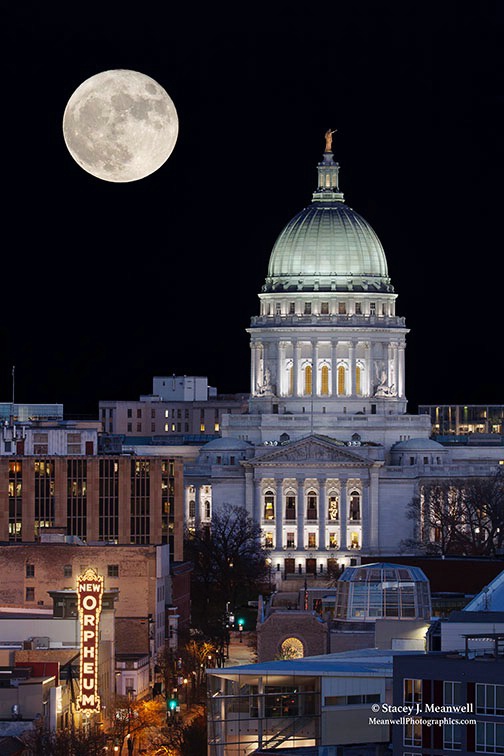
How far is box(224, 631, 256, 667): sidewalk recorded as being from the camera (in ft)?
560

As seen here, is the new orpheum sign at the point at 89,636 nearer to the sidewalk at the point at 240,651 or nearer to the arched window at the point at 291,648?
the arched window at the point at 291,648

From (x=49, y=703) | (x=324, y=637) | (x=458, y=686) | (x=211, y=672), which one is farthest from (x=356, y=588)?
(x=458, y=686)

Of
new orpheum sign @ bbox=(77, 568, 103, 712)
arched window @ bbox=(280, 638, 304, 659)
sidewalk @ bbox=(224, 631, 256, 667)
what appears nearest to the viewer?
new orpheum sign @ bbox=(77, 568, 103, 712)

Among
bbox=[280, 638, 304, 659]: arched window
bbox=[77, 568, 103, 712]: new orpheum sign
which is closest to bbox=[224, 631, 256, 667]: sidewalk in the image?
bbox=[280, 638, 304, 659]: arched window

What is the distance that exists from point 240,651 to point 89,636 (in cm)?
3467

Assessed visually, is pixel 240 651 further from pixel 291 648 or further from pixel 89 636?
pixel 89 636

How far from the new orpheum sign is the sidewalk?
46.1 ft

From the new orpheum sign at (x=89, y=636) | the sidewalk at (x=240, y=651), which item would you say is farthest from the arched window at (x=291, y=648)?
the sidewalk at (x=240, y=651)

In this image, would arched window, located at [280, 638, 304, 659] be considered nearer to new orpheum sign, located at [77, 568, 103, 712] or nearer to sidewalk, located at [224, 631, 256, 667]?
new orpheum sign, located at [77, 568, 103, 712]

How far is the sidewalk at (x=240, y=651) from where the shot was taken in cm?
17065

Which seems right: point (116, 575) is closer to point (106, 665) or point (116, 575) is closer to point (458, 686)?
point (106, 665)

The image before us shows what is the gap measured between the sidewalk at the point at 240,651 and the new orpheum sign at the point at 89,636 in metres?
14.1

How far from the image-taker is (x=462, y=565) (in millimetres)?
181250

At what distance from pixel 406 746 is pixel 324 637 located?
1979 inches
